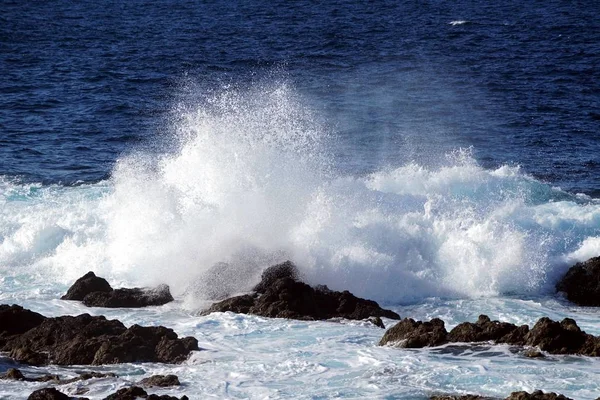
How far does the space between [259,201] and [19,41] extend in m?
25.6

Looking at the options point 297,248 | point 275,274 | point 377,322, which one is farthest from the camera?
point 297,248

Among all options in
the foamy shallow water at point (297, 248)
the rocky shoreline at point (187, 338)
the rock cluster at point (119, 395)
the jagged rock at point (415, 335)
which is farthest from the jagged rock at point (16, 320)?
the jagged rock at point (415, 335)

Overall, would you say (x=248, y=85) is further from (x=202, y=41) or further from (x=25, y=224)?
(x=25, y=224)

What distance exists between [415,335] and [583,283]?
506 cm

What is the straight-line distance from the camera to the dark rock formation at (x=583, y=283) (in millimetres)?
18622

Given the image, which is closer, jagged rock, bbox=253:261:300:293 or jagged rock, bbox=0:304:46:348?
jagged rock, bbox=0:304:46:348

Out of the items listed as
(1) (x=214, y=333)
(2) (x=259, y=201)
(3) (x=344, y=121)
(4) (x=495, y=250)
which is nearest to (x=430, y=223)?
(4) (x=495, y=250)

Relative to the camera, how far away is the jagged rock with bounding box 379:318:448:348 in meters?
15.1

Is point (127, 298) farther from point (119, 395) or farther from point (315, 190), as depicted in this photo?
point (119, 395)

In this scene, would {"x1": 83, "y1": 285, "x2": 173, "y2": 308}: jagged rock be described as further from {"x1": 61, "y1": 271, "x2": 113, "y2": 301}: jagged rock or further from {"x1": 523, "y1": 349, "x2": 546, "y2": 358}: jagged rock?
{"x1": 523, "y1": 349, "x2": 546, "y2": 358}: jagged rock

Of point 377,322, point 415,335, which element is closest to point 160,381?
point 415,335

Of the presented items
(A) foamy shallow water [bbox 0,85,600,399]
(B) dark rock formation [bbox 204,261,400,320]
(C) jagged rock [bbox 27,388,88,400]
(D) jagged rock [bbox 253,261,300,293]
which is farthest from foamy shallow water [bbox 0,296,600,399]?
(D) jagged rock [bbox 253,261,300,293]

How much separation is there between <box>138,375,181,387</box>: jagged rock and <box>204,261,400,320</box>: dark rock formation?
3426 mm

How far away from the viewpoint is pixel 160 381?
44.9ft
